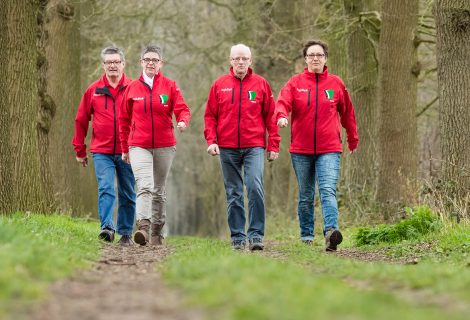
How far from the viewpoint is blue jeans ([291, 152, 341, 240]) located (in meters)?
10.8

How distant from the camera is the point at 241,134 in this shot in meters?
10.6

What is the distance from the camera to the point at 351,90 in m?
17.9

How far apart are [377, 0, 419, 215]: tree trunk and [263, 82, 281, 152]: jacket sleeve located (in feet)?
16.8

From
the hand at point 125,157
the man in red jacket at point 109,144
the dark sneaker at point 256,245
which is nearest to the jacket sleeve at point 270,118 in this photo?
the dark sneaker at point 256,245

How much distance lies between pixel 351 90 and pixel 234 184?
767 cm

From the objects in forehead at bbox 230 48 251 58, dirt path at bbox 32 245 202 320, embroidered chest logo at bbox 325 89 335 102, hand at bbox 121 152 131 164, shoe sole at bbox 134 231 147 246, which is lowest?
dirt path at bbox 32 245 202 320

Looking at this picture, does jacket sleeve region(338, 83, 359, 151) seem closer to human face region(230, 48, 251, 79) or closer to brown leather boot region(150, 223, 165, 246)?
human face region(230, 48, 251, 79)

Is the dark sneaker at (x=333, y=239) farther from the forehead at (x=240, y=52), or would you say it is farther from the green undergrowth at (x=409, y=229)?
the forehead at (x=240, y=52)

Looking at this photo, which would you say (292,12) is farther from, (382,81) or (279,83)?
(382,81)

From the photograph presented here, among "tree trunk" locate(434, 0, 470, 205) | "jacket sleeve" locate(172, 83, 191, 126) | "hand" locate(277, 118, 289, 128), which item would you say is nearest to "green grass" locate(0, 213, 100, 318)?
"jacket sleeve" locate(172, 83, 191, 126)

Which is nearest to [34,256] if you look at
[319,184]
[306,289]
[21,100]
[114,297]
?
[114,297]

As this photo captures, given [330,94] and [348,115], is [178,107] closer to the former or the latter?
[330,94]

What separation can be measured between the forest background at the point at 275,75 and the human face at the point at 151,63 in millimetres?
2247

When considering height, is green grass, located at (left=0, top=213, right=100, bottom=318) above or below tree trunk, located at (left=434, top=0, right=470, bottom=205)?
below
